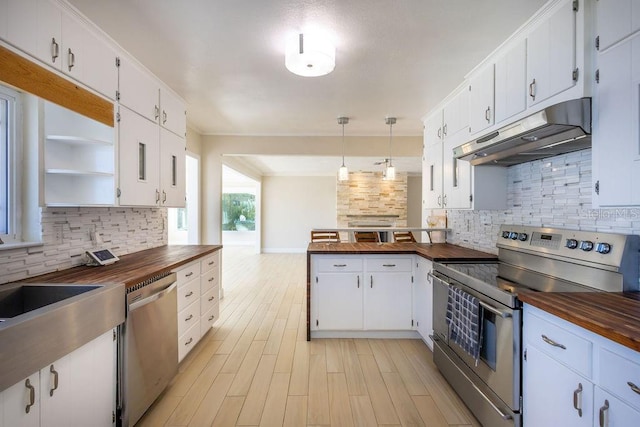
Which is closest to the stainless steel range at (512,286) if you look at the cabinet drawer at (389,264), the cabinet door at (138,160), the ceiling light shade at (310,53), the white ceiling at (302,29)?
the cabinet drawer at (389,264)

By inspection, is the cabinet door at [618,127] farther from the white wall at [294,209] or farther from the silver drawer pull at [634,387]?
the white wall at [294,209]

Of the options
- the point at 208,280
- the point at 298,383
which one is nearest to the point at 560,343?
the point at 298,383

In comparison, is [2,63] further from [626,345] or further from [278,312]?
[278,312]

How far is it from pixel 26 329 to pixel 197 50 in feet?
6.57

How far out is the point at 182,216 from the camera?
29.3ft

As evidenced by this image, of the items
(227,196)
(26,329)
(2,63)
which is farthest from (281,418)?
(227,196)

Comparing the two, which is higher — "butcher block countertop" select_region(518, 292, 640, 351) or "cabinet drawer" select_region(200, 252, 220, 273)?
"butcher block countertop" select_region(518, 292, 640, 351)

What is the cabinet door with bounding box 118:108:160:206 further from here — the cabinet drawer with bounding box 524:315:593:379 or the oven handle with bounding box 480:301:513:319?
the cabinet drawer with bounding box 524:315:593:379

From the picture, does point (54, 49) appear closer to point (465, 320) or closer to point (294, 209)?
point (465, 320)

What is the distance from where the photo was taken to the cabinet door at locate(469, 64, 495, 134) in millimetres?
2234

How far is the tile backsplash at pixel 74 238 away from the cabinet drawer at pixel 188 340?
0.95 meters

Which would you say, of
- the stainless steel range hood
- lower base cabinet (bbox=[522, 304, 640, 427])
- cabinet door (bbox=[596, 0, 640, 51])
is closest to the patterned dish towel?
lower base cabinet (bbox=[522, 304, 640, 427])

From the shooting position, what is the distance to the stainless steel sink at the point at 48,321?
1.09 m

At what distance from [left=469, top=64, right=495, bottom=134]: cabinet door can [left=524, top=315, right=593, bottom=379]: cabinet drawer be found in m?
1.46
